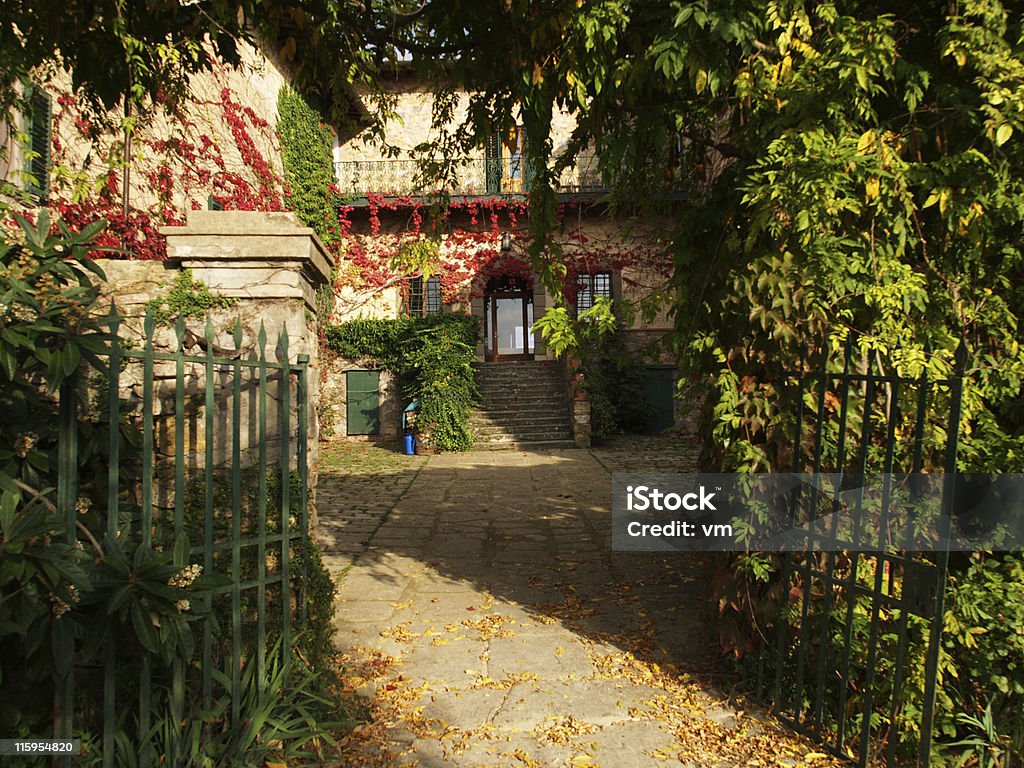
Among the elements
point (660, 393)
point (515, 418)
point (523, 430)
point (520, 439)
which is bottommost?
point (520, 439)

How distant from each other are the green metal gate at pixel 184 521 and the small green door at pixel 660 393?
13.3 m

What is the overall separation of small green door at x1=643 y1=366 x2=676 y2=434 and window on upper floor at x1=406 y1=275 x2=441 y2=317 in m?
5.69

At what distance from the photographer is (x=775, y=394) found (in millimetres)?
3150

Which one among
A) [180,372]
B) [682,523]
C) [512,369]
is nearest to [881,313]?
[180,372]

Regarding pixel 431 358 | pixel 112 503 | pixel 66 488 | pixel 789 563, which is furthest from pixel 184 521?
pixel 431 358

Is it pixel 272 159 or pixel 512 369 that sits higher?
pixel 272 159

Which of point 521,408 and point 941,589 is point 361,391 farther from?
point 941,589

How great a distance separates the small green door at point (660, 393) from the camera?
1591 cm

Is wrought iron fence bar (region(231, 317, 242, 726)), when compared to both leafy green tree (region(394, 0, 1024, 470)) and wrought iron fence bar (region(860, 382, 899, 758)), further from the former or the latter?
wrought iron fence bar (region(860, 382, 899, 758))

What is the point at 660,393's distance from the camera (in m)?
16.1

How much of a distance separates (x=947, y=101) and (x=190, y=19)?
154 inches

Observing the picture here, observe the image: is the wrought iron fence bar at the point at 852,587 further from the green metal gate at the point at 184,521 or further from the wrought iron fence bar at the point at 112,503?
the wrought iron fence bar at the point at 112,503

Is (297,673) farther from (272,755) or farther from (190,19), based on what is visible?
(190,19)

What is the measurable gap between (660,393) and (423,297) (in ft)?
21.7
